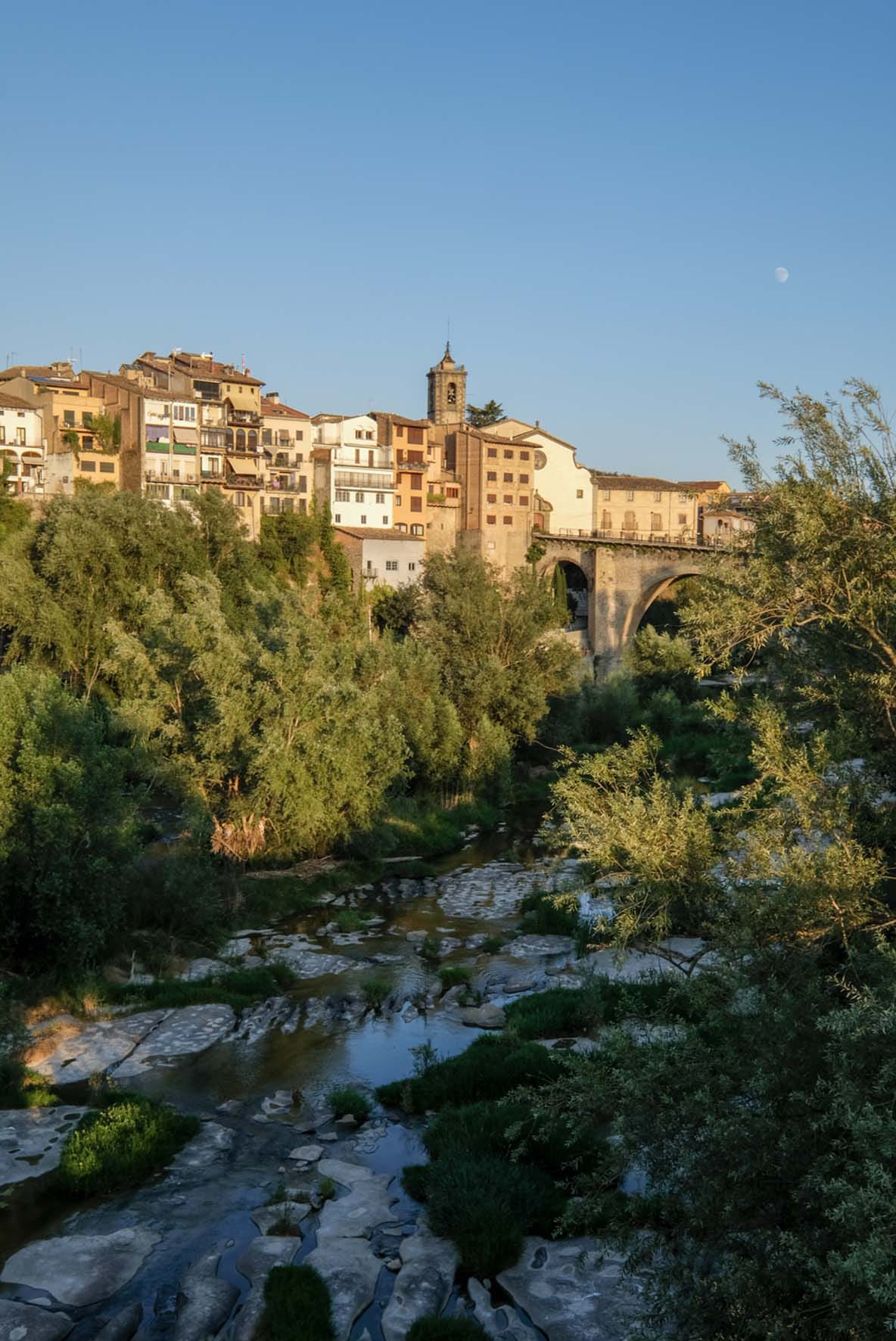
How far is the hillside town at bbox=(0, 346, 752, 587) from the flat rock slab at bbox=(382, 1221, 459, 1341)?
161 ft

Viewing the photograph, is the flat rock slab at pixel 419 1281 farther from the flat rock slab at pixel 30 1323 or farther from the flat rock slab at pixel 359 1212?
the flat rock slab at pixel 30 1323

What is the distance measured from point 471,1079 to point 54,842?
706 cm

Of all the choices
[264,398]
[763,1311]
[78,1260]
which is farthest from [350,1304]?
[264,398]

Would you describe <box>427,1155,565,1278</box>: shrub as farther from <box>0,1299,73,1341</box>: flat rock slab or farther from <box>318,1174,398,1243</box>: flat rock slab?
<box>0,1299,73,1341</box>: flat rock slab

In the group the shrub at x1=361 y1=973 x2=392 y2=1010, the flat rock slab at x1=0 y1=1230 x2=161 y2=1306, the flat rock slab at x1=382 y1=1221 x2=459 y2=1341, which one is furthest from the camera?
the shrub at x1=361 y1=973 x2=392 y2=1010

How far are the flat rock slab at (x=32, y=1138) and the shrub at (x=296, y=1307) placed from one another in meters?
3.13

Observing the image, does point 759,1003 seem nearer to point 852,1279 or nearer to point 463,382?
point 852,1279

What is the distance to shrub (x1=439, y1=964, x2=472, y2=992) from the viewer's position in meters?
17.9

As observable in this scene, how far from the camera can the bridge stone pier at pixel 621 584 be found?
6912cm

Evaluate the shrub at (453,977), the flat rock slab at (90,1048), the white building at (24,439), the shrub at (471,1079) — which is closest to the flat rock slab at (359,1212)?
the shrub at (471,1079)

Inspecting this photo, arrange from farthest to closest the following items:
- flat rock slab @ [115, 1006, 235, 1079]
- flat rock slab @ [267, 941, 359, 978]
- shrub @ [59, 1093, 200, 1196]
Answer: flat rock slab @ [267, 941, 359, 978] → flat rock slab @ [115, 1006, 235, 1079] → shrub @ [59, 1093, 200, 1196]

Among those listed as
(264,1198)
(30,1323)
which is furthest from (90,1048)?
(30,1323)

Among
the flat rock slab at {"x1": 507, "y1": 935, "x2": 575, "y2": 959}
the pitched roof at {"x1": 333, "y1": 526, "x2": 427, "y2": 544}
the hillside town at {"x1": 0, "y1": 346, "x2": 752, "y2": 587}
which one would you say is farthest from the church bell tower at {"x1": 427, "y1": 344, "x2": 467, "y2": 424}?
the flat rock slab at {"x1": 507, "y1": 935, "x2": 575, "y2": 959}

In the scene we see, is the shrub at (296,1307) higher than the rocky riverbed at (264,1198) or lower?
higher
